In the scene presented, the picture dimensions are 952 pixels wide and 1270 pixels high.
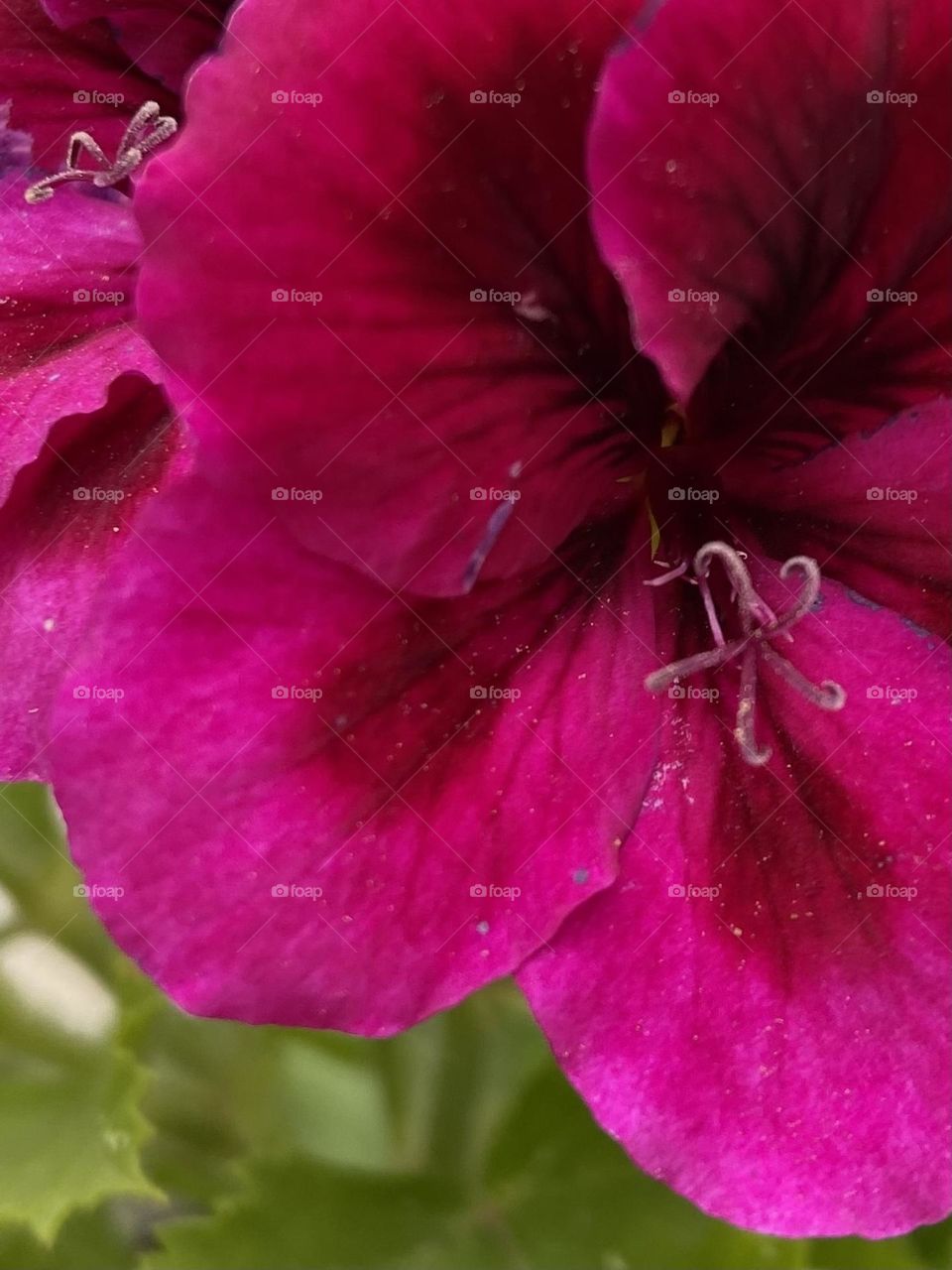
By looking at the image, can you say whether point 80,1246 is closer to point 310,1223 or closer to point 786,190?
point 310,1223

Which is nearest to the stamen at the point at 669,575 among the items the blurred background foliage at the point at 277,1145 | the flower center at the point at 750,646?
the flower center at the point at 750,646

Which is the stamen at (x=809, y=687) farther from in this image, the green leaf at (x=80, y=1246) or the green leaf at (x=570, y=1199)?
the green leaf at (x=80, y=1246)

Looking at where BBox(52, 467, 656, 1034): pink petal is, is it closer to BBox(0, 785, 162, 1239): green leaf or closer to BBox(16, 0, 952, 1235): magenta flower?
BBox(16, 0, 952, 1235): magenta flower

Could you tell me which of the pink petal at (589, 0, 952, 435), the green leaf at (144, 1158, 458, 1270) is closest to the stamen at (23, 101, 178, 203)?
the pink petal at (589, 0, 952, 435)

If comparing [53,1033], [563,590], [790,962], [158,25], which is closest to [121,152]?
[158,25]

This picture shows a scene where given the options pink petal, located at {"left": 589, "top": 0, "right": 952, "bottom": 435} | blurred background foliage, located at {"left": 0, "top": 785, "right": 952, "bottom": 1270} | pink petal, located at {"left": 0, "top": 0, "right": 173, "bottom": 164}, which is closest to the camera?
pink petal, located at {"left": 589, "top": 0, "right": 952, "bottom": 435}
